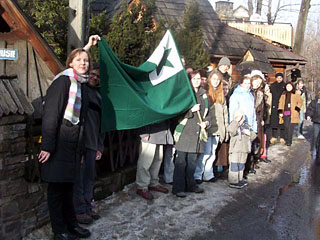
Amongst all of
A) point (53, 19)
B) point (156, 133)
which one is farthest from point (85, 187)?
point (53, 19)

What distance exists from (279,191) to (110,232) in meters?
3.33

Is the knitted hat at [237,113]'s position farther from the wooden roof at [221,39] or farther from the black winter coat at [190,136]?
the wooden roof at [221,39]

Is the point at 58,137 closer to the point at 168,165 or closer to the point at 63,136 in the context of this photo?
the point at 63,136

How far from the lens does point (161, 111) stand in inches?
195

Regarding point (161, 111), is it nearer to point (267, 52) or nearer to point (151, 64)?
point (151, 64)

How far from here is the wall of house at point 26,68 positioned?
4293mm

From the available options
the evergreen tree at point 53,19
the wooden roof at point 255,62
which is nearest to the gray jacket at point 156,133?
the evergreen tree at point 53,19

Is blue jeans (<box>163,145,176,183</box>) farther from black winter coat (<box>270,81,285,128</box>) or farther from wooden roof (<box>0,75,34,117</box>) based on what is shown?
black winter coat (<box>270,81,285,128</box>)

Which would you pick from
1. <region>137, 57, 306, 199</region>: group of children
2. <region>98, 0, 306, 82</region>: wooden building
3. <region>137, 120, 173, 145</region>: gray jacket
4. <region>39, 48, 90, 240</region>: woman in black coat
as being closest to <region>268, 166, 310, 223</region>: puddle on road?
<region>137, 57, 306, 199</region>: group of children

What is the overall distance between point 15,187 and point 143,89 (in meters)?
2.12

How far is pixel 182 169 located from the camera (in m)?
5.42

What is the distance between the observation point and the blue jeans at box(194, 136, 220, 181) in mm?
6016

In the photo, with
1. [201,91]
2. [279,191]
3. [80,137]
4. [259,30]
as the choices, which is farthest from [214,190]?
[259,30]

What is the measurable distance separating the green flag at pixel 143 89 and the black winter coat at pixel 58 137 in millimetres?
888
